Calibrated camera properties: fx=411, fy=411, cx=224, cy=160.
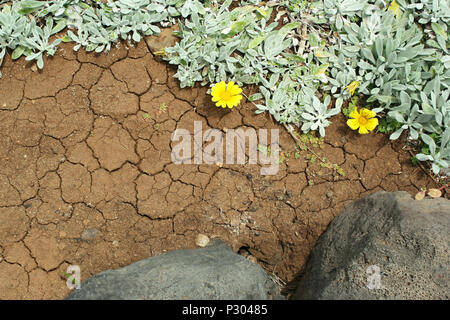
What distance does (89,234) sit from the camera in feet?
10.1

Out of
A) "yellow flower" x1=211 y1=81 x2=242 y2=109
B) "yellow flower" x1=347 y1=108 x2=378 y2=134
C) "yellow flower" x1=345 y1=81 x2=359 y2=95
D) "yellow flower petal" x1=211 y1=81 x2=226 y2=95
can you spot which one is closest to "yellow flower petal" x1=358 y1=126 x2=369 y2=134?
"yellow flower" x1=347 y1=108 x2=378 y2=134

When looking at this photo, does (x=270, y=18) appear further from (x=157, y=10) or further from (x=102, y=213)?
(x=102, y=213)

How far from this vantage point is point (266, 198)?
3.23 meters

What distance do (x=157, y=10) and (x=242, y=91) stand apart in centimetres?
96

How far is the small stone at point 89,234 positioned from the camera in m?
3.06

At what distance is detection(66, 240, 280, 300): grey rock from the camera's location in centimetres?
236

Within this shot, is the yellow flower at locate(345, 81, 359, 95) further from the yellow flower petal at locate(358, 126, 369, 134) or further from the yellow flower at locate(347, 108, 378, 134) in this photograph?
the yellow flower petal at locate(358, 126, 369, 134)

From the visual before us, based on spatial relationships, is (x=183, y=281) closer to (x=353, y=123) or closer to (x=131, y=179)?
(x=131, y=179)

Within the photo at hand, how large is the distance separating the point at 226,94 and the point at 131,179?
3.27 ft

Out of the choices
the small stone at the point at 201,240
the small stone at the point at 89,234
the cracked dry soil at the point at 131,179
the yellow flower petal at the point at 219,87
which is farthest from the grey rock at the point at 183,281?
the yellow flower petal at the point at 219,87

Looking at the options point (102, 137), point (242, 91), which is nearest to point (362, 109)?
point (242, 91)

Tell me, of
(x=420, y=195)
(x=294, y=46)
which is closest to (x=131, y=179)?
(x=294, y=46)

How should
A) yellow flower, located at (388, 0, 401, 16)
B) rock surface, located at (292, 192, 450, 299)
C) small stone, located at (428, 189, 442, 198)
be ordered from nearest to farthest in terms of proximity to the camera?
rock surface, located at (292, 192, 450, 299)
small stone, located at (428, 189, 442, 198)
yellow flower, located at (388, 0, 401, 16)

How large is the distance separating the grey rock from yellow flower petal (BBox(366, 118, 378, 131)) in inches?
57.0
